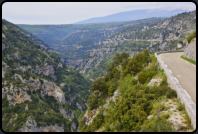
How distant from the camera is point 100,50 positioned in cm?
19262

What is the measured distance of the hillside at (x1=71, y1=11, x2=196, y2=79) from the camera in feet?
333

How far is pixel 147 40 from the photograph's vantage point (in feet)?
466

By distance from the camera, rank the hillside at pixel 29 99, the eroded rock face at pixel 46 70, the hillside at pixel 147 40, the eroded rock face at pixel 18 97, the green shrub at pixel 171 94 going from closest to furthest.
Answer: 1. the green shrub at pixel 171 94
2. the hillside at pixel 29 99
3. the eroded rock face at pixel 18 97
4. the eroded rock face at pixel 46 70
5. the hillside at pixel 147 40

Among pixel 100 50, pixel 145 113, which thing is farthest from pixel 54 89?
pixel 100 50

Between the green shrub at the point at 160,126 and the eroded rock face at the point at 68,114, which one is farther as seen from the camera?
the eroded rock face at the point at 68,114

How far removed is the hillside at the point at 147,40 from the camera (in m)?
102

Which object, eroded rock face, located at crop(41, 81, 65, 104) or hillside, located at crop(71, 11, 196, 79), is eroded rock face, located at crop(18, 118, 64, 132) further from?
hillside, located at crop(71, 11, 196, 79)

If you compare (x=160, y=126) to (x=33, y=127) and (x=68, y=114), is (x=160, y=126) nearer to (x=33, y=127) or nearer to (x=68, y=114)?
(x=33, y=127)

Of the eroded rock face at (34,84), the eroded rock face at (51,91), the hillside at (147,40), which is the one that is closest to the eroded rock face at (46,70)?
the eroded rock face at (34,84)

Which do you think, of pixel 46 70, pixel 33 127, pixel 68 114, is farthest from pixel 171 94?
pixel 46 70

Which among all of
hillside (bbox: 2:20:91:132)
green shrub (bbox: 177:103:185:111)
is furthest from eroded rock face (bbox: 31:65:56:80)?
green shrub (bbox: 177:103:185:111)

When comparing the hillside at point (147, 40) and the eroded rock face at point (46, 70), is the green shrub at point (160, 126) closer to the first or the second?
the eroded rock face at point (46, 70)

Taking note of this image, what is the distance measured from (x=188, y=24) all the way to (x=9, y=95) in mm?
138624

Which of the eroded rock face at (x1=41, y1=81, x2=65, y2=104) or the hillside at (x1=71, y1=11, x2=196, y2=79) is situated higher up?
the hillside at (x1=71, y1=11, x2=196, y2=79)
